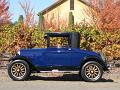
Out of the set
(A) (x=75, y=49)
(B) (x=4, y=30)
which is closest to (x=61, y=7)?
(B) (x=4, y=30)

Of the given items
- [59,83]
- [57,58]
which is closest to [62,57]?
[57,58]

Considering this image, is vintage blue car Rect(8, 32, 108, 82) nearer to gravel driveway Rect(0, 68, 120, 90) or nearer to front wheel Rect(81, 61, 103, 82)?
front wheel Rect(81, 61, 103, 82)

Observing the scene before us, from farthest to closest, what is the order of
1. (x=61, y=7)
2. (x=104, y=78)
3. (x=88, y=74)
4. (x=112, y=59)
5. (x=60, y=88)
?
(x=61, y=7) < (x=112, y=59) < (x=104, y=78) < (x=88, y=74) < (x=60, y=88)

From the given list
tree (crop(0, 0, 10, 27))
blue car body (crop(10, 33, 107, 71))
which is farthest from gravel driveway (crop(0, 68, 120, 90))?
tree (crop(0, 0, 10, 27))

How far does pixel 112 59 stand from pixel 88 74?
4094 mm

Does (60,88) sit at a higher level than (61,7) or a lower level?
lower

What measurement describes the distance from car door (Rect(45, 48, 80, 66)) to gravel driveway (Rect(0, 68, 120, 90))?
65cm

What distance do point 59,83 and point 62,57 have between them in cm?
107

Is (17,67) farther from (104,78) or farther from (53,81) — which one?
(104,78)

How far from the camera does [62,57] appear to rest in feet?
47.9

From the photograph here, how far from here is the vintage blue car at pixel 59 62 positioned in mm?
14508

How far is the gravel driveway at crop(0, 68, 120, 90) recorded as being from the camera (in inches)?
502

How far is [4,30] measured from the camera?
1894cm

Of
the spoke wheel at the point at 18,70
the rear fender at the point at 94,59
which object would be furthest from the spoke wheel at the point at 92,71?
the spoke wheel at the point at 18,70
